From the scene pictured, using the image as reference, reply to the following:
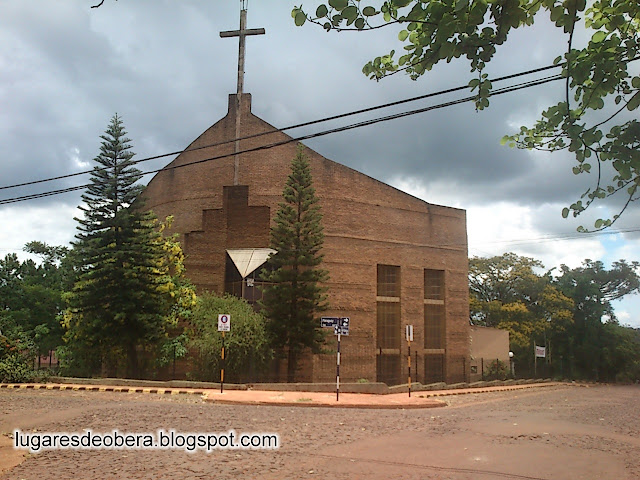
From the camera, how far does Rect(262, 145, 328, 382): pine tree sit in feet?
90.4

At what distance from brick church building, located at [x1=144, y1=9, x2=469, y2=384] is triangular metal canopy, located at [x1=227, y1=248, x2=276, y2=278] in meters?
0.07

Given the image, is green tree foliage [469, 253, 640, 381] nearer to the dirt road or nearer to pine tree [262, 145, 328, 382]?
pine tree [262, 145, 328, 382]

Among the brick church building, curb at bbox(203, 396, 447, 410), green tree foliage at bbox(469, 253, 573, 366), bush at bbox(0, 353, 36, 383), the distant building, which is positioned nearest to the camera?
curb at bbox(203, 396, 447, 410)

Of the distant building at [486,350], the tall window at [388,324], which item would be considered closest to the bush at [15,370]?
the tall window at [388,324]

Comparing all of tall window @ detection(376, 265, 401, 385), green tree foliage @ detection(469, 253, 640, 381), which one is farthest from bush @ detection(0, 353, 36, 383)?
green tree foliage @ detection(469, 253, 640, 381)

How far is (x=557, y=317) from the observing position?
5338 centimetres

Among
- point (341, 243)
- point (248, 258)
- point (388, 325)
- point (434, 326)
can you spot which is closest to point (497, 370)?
point (434, 326)

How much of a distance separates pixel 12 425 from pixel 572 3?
40.5 feet

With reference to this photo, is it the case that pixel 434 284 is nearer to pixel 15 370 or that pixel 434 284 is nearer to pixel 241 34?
pixel 241 34

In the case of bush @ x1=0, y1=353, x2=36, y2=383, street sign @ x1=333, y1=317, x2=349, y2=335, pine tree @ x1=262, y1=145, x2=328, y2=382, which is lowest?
bush @ x1=0, y1=353, x2=36, y2=383

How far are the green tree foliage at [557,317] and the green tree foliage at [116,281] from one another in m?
33.6

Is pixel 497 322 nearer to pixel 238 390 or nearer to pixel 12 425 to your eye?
pixel 238 390

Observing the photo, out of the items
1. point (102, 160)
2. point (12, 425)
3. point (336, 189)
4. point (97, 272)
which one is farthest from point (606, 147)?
point (336, 189)

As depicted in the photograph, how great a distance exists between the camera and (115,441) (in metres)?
10.1
